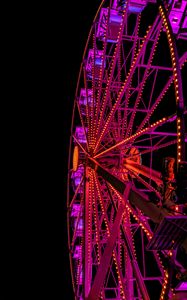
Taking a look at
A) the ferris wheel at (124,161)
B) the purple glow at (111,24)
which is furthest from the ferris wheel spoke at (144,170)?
the purple glow at (111,24)

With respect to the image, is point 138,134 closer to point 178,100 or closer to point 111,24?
point 178,100

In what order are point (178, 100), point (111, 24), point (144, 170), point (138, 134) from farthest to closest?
point (111, 24) < point (144, 170) < point (138, 134) < point (178, 100)

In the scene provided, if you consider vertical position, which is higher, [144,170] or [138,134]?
[138,134]

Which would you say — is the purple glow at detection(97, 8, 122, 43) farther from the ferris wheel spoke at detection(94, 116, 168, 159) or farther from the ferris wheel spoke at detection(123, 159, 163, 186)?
the ferris wheel spoke at detection(123, 159, 163, 186)

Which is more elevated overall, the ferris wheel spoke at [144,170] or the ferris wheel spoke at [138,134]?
the ferris wheel spoke at [138,134]

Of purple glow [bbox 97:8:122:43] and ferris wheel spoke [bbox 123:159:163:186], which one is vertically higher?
purple glow [bbox 97:8:122:43]

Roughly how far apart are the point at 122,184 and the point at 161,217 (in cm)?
205

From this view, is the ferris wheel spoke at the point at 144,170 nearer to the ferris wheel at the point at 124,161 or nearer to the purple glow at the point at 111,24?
the ferris wheel at the point at 124,161

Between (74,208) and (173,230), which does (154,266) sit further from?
(173,230)

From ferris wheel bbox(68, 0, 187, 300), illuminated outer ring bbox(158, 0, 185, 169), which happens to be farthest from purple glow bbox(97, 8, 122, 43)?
illuminated outer ring bbox(158, 0, 185, 169)

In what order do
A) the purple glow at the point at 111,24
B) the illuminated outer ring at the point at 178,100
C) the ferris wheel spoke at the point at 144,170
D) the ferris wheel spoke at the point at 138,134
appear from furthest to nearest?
the purple glow at the point at 111,24
the ferris wheel spoke at the point at 144,170
the ferris wheel spoke at the point at 138,134
the illuminated outer ring at the point at 178,100

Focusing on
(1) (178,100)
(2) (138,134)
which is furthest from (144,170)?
(1) (178,100)

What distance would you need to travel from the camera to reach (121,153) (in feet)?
35.6

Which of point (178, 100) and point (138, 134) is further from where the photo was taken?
point (138, 134)
